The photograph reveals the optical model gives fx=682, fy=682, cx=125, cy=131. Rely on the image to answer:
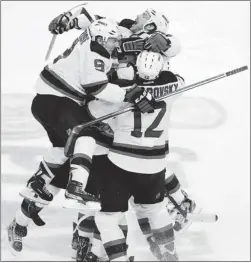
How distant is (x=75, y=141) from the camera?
3.33 m

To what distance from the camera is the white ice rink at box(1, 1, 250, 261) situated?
3.89 m

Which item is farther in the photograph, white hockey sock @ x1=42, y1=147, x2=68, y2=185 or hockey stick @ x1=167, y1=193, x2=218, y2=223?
hockey stick @ x1=167, y1=193, x2=218, y2=223

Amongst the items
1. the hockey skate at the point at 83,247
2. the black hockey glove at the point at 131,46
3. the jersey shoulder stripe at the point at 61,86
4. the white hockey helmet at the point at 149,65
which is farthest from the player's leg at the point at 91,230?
the black hockey glove at the point at 131,46

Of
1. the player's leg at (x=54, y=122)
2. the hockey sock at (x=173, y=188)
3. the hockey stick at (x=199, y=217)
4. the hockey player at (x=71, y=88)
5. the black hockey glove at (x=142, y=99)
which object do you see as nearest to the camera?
the black hockey glove at (x=142, y=99)

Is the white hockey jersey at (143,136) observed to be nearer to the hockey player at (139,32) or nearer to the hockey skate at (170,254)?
the hockey player at (139,32)

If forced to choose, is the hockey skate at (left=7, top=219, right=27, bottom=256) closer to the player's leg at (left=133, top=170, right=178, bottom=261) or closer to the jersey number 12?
the player's leg at (left=133, top=170, right=178, bottom=261)

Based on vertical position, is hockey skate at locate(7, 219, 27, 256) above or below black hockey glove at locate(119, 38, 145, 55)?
below

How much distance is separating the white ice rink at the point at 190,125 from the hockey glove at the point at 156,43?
114 cm

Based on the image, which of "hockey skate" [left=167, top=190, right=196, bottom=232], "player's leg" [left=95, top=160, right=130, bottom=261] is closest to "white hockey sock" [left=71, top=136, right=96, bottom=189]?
"player's leg" [left=95, top=160, right=130, bottom=261]


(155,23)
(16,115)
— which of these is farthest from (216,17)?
(155,23)

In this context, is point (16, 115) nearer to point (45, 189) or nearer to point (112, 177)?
point (45, 189)

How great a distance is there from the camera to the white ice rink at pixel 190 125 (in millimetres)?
3895

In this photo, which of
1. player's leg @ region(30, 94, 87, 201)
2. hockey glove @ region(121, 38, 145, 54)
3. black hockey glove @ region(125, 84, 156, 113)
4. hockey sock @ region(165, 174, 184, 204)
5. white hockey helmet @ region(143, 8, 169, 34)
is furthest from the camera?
hockey sock @ region(165, 174, 184, 204)

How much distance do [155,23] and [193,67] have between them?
246 cm
